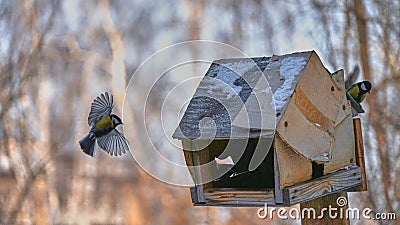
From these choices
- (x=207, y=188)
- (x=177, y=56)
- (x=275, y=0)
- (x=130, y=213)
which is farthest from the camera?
(x=130, y=213)

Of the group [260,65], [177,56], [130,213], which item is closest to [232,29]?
[177,56]

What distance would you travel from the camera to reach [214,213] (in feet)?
8.61

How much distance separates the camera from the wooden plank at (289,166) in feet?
2.94

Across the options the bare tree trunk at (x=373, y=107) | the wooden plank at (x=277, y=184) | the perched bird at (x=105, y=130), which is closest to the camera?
the wooden plank at (x=277, y=184)

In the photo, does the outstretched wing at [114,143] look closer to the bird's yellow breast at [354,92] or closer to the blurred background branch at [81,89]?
A: the bird's yellow breast at [354,92]

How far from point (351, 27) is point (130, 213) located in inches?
57.2

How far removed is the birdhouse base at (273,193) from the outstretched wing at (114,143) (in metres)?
0.20

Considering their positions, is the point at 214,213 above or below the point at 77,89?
below

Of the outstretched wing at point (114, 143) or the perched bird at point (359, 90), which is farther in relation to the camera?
the perched bird at point (359, 90)

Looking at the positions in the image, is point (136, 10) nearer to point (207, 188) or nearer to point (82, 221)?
point (82, 221)

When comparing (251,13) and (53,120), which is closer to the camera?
(251,13)

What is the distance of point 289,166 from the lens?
93 cm

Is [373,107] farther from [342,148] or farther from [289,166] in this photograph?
[289,166]

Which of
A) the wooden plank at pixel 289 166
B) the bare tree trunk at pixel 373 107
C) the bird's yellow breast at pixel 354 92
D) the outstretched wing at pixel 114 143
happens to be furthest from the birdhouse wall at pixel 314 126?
the bare tree trunk at pixel 373 107
